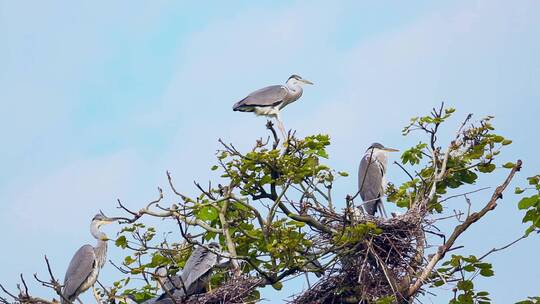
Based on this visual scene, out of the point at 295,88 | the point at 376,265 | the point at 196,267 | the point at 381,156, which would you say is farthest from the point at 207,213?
the point at 295,88

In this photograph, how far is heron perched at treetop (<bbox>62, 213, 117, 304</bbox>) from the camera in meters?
10.1

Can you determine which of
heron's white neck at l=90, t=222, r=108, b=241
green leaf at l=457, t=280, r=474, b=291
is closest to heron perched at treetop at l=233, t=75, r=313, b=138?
heron's white neck at l=90, t=222, r=108, b=241

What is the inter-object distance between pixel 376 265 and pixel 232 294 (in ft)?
4.30

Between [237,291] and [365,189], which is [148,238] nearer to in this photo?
[237,291]

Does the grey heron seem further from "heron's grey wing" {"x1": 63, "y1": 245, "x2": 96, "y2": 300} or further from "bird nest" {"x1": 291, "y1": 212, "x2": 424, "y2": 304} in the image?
"heron's grey wing" {"x1": 63, "y1": 245, "x2": 96, "y2": 300}

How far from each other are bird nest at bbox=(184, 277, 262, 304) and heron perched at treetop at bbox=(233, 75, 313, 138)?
3196 mm

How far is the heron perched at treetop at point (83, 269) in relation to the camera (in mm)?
10148

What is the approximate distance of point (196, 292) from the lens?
366 inches

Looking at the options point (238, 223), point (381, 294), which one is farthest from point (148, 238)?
point (381, 294)

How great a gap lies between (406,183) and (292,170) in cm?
133

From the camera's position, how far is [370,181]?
10.6 meters

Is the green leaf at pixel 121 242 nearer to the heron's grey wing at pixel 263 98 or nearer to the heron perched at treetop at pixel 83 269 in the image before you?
the heron perched at treetop at pixel 83 269

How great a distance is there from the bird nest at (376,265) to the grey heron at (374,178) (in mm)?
976

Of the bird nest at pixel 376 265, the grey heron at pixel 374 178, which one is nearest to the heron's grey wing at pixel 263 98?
the grey heron at pixel 374 178
